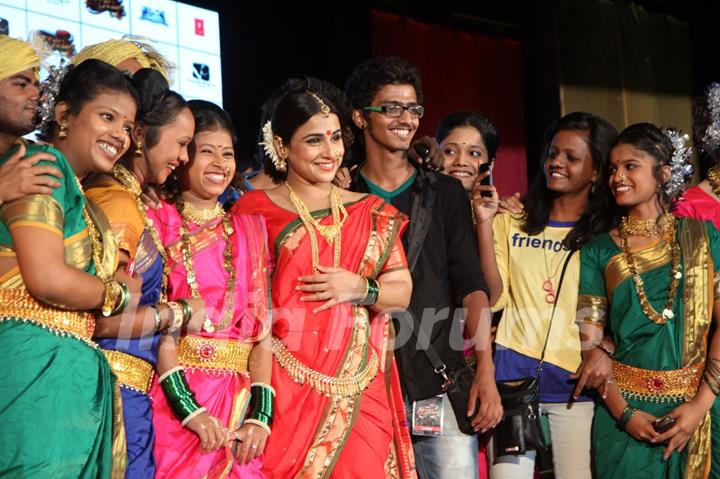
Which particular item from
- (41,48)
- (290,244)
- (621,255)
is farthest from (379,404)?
(41,48)

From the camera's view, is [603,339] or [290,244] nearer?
[290,244]

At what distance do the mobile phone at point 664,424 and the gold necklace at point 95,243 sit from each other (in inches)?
79.2

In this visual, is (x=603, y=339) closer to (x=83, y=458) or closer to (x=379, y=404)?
(x=379, y=404)

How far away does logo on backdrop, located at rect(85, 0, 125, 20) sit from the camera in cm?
473

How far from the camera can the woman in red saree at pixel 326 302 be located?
283cm

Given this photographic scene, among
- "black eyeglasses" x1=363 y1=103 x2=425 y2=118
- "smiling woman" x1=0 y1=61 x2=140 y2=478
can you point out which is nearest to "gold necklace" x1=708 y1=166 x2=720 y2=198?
"black eyeglasses" x1=363 y1=103 x2=425 y2=118

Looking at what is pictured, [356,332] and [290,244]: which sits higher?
[290,244]

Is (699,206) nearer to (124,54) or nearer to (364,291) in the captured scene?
(364,291)

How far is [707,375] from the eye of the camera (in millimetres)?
3438

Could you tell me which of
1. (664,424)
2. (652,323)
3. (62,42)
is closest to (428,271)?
(652,323)

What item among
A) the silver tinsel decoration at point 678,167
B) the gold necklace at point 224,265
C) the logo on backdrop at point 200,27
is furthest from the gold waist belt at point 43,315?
the logo on backdrop at point 200,27

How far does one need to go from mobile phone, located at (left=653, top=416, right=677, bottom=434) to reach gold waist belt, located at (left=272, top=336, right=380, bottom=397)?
3.82 ft

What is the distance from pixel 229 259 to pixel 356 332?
455 mm

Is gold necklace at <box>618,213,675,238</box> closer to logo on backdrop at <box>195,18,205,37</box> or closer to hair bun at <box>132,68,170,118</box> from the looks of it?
hair bun at <box>132,68,170,118</box>
